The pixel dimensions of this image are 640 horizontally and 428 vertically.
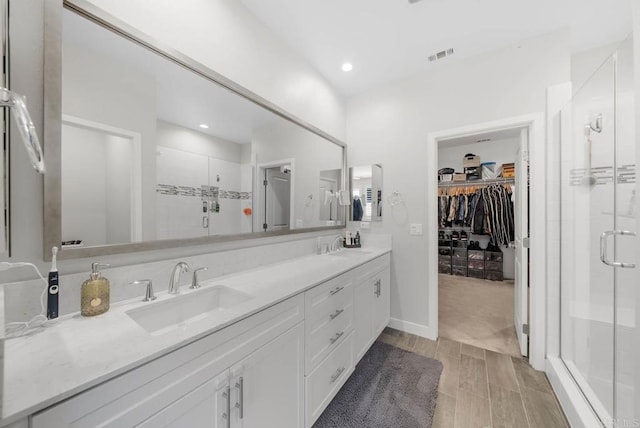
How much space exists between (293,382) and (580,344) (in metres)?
1.94

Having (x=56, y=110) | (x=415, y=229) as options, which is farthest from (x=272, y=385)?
(x=415, y=229)

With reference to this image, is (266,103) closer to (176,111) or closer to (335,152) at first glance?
(176,111)

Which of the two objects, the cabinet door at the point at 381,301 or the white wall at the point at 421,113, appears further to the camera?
the cabinet door at the point at 381,301

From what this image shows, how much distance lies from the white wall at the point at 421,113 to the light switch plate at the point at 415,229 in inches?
1.5

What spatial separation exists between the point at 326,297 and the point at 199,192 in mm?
1000

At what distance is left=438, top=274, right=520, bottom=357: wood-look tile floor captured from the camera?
2.37 metres

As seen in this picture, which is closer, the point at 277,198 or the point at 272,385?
the point at 272,385

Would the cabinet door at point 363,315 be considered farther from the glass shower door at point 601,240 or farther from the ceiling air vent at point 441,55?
the ceiling air vent at point 441,55

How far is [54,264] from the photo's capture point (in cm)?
89

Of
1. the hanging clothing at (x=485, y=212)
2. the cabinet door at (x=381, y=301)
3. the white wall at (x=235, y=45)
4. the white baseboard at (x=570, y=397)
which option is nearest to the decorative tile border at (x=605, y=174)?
the white baseboard at (x=570, y=397)

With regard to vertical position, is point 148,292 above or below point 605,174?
below

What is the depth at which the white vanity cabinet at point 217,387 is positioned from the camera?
0.62 m

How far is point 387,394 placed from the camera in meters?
1.66

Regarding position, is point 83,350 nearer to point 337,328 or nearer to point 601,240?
point 337,328
